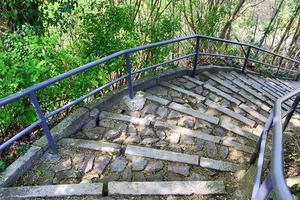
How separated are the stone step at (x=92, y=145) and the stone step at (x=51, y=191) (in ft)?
2.25

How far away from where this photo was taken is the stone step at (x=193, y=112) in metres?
4.96

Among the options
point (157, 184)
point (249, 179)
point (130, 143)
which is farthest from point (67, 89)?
point (249, 179)

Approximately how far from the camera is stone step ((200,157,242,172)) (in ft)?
12.2

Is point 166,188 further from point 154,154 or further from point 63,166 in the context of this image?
point 63,166

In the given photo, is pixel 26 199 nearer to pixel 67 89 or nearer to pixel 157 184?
pixel 157 184

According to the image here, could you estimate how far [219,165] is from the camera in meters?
3.75

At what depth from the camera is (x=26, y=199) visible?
307cm

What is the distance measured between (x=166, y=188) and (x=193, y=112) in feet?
6.79

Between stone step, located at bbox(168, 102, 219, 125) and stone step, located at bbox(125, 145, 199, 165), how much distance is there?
1.22 metres

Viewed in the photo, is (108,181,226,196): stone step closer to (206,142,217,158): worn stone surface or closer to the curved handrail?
(206,142,217,158): worn stone surface

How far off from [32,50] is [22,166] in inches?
68.5

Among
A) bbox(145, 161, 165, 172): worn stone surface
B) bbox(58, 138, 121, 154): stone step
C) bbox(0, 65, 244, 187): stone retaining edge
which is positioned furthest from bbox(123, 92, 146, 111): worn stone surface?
bbox(145, 161, 165, 172): worn stone surface

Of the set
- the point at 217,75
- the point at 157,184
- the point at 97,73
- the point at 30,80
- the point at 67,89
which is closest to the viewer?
the point at 157,184

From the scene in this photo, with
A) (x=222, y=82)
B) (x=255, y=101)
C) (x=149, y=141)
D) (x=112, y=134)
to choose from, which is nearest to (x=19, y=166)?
(x=112, y=134)
